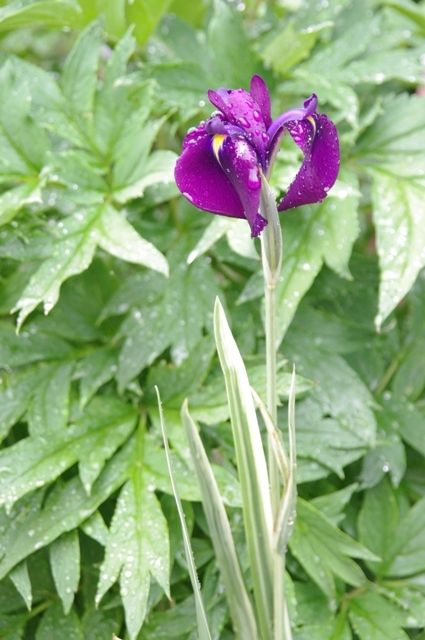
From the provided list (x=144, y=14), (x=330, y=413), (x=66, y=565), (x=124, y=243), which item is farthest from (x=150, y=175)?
(x=66, y=565)

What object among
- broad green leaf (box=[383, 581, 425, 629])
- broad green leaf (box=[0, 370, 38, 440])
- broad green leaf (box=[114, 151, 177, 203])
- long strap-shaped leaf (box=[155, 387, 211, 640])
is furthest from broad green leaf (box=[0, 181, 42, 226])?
broad green leaf (box=[383, 581, 425, 629])

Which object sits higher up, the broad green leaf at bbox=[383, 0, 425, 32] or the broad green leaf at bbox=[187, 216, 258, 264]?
the broad green leaf at bbox=[187, 216, 258, 264]

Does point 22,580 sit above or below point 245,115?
below

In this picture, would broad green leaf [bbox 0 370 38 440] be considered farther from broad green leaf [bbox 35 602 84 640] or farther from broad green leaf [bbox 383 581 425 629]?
broad green leaf [bbox 383 581 425 629]

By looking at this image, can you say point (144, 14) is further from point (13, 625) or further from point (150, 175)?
point (13, 625)

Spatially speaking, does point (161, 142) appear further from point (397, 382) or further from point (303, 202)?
point (303, 202)

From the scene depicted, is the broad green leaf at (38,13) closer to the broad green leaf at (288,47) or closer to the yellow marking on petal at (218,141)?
the broad green leaf at (288,47)
